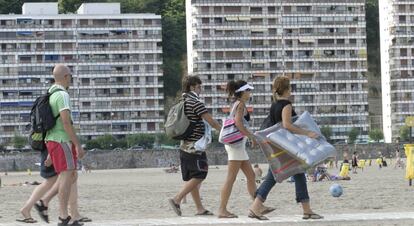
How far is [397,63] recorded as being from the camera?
119 metres

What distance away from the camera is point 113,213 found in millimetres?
13992

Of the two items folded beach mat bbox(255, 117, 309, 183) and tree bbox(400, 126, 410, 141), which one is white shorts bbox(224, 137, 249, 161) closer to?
folded beach mat bbox(255, 117, 309, 183)

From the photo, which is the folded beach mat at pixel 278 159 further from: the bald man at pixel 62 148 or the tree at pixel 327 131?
the tree at pixel 327 131

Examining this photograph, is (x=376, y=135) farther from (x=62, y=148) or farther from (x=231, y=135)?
(x=62, y=148)

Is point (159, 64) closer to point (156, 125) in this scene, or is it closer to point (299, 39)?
point (156, 125)

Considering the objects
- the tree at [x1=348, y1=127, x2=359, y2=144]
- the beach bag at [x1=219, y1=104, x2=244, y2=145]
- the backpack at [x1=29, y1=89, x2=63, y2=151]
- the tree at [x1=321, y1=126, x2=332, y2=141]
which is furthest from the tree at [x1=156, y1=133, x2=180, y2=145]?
the backpack at [x1=29, y1=89, x2=63, y2=151]

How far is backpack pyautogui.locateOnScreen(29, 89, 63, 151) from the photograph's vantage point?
1087cm

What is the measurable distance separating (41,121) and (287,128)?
2815 mm

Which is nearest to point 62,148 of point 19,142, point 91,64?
point 19,142

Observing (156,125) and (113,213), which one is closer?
(113,213)

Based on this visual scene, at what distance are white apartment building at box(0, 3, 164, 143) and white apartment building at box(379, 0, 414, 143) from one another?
27211 mm

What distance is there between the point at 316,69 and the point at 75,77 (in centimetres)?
2867

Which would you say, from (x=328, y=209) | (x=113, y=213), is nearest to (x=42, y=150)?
(x=113, y=213)

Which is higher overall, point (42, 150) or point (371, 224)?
point (42, 150)
